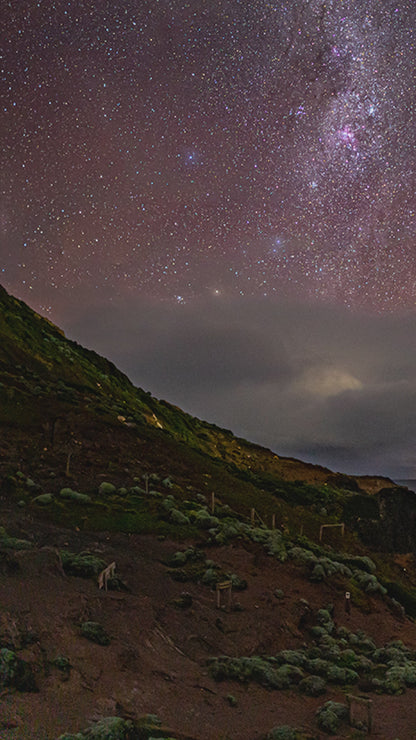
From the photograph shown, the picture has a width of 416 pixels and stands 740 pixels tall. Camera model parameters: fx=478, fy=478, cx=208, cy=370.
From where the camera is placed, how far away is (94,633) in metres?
11.2

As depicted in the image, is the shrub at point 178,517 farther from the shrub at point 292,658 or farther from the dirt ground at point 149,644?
the shrub at point 292,658

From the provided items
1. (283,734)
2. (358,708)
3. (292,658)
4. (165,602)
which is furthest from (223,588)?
(283,734)

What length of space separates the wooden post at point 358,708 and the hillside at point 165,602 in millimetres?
Answer: 130

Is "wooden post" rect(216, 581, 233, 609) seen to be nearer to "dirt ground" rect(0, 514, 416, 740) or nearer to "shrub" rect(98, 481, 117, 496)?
"dirt ground" rect(0, 514, 416, 740)

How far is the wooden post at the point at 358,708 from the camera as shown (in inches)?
410

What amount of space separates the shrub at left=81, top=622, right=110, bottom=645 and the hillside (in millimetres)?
33

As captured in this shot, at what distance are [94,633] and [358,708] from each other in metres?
6.43

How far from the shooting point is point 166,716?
9438 millimetres

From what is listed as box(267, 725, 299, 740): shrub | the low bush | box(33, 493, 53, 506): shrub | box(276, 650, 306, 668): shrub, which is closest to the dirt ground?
the low bush

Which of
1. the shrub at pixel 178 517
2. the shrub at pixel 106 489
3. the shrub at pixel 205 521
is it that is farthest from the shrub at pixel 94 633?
the shrub at pixel 106 489

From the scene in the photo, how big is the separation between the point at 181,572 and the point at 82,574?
4302mm

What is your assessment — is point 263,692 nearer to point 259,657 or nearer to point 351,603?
point 259,657

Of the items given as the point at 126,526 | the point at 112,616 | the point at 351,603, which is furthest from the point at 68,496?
the point at 351,603

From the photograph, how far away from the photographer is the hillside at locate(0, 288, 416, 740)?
9586 millimetres
